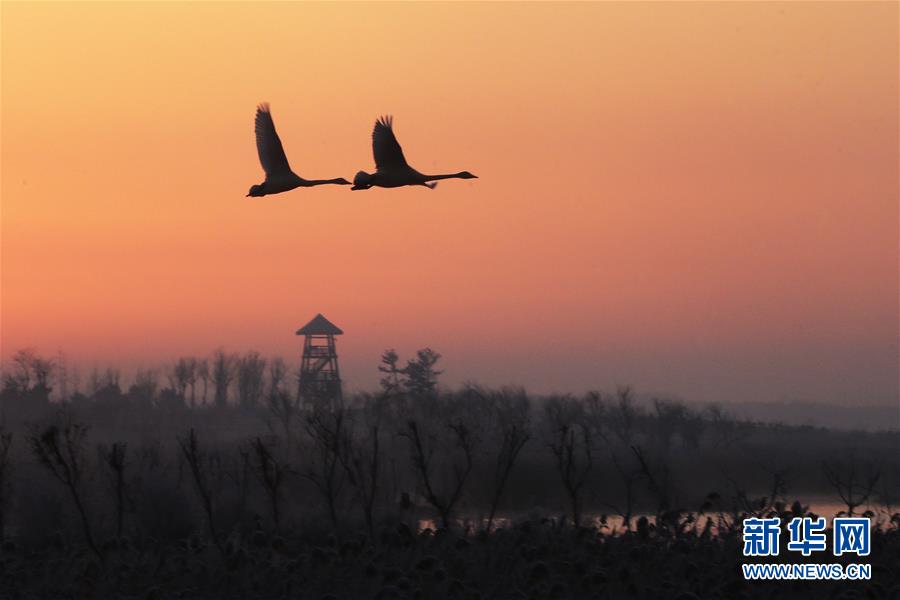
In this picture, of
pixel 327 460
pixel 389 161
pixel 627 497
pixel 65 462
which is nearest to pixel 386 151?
pixel 389 161

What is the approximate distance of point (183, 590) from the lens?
3678cm

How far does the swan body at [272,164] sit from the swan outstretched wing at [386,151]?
1.96 meters

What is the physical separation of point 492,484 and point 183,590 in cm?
3563

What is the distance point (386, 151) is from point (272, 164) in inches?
128

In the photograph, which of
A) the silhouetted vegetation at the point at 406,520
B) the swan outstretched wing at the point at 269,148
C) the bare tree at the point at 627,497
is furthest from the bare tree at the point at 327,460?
the swan outstretched wing at the point at 269,148

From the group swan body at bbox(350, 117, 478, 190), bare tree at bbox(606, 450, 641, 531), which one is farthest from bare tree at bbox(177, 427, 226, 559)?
swan body at bbox(350, 117, 478, 190)

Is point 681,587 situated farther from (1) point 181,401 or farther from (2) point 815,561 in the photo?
Result: (1) point 181,401

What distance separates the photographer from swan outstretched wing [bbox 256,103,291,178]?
96.6 ft

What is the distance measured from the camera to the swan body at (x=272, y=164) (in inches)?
1139

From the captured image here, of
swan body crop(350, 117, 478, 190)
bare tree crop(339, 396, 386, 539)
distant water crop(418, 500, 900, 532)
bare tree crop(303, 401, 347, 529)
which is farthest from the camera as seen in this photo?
distant water crop(418, 500, 900, 532)

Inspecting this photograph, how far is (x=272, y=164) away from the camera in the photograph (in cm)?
2950

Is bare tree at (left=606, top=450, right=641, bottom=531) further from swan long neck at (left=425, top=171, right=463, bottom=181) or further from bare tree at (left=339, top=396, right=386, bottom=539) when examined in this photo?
swan long neck at (left=425, top=171, right=463, bottom=181)

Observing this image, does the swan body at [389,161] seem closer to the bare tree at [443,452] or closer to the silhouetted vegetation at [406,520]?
the silhouetted vegetation at [406,520]

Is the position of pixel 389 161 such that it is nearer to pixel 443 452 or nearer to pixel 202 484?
pixel 202 484
